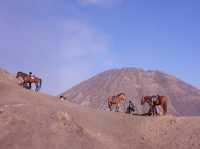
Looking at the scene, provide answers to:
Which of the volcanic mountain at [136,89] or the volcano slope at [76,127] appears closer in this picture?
the volcano slope at [76,127]

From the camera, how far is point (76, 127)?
101 feet

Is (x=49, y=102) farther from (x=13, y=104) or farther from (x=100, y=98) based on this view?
(x=100, y=98)

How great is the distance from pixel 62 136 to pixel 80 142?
3.81 feet

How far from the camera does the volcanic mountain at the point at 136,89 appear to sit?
155750 mm

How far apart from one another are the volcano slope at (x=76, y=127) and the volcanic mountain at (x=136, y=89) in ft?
363

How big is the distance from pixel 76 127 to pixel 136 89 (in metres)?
134

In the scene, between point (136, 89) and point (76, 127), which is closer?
point (76, 127)

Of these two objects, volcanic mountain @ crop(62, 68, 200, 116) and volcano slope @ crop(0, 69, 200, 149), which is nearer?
volcano slope @ crop(0, 69, 200, 149)

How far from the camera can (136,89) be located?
537 feet

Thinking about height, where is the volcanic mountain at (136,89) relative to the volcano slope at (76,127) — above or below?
above

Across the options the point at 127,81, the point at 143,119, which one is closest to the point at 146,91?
the point at 127,81

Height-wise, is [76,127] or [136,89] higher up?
[136,89]

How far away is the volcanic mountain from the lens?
156 meters

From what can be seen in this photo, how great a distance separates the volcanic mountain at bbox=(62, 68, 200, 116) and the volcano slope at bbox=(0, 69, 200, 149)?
111m
